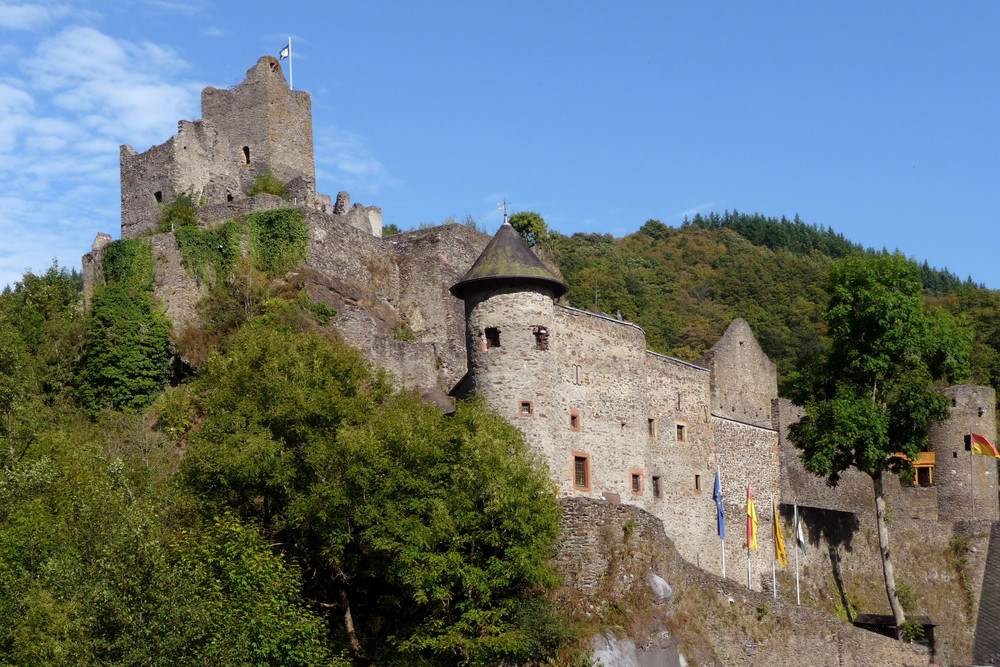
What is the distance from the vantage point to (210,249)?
49.1 metres

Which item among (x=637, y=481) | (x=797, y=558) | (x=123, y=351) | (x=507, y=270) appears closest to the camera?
(x=507, y=270)

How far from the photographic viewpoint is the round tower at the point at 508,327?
3769cm

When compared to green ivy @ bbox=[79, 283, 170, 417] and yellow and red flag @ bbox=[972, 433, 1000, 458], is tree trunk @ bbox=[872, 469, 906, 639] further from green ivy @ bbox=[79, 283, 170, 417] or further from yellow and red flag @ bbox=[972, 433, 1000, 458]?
green ivy @ bbox=[79, 283, 170, 417]

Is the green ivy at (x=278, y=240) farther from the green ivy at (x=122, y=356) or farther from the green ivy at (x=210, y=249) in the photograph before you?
the green ivy at (x=122, y=356)

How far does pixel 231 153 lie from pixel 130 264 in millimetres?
8025

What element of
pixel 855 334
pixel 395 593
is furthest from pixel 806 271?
pixel 395 593

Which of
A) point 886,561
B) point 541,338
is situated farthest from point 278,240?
point 886,561

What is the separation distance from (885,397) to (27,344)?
101 feet

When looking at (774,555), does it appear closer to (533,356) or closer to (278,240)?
(533,356)

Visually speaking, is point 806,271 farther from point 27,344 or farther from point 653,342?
point 27,344

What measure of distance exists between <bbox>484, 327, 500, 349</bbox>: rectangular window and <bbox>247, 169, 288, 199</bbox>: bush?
17.6m

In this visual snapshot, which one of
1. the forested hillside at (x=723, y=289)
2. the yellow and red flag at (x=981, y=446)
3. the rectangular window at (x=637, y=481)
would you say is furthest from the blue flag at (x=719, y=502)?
the forested hillside at (x=723, y=289)

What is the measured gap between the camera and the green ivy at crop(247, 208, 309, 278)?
159 feet

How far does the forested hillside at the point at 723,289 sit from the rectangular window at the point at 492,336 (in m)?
35.0
